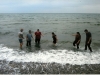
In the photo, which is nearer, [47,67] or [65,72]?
[65,72]

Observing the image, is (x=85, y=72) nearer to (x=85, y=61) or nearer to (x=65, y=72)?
(x=65, y=72)

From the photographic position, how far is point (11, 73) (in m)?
7.07

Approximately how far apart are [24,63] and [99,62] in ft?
16.3

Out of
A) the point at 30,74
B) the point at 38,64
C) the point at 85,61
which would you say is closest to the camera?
the point at 30,74

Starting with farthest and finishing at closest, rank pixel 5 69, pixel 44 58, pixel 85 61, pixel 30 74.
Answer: pixel 44 58 < pixel 85 61 < pixel 5 69 < pixel 30 74

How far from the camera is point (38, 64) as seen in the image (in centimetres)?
824

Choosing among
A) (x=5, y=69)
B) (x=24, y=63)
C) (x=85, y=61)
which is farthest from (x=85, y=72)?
(x=5, y=69)

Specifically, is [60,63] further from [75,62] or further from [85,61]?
[85,61]

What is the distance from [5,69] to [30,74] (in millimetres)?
1659

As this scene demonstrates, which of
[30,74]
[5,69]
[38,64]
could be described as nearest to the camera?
[30,74]

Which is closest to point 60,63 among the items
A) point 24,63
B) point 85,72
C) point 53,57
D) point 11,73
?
point 53,57

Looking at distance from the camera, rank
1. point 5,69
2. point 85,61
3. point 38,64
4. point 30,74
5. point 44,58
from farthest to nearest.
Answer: point 44,58, point 85,61, point 38,64, point 5,69, point 30,74

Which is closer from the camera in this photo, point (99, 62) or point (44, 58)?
point (99, 62)

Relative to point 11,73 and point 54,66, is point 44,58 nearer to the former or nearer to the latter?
point 54,66
